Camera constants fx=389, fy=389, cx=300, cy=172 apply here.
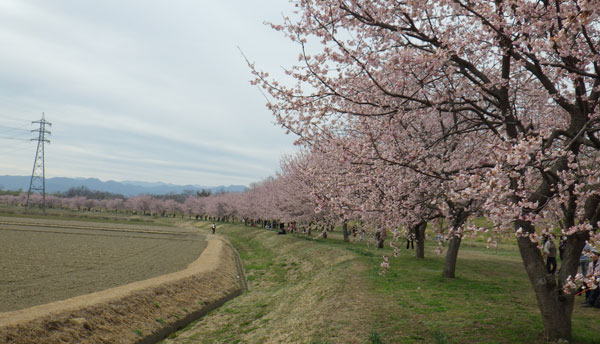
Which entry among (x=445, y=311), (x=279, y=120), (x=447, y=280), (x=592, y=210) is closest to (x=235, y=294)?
(x=447, y=280)

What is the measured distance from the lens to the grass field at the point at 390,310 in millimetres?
11219

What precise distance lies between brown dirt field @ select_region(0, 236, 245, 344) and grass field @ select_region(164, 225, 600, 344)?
1.24 meters

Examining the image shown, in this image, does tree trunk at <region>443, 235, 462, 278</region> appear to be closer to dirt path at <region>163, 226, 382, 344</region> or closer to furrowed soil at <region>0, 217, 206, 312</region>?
dirt path at <region>163, 226, 382, 344</region>

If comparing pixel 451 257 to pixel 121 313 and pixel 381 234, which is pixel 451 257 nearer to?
pixel 381 234

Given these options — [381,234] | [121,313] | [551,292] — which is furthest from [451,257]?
[121,313]

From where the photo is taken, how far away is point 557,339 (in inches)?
361

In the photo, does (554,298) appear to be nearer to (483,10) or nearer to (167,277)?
(483,10)

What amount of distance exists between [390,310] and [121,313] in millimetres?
11444

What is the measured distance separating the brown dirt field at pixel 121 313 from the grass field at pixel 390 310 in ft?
4.08

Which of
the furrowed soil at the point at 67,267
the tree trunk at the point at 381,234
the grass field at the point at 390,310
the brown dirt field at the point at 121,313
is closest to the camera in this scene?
the grass field at the point at 390,310

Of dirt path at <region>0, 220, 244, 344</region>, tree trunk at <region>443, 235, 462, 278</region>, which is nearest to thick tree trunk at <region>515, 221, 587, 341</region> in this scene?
tree trunk at <region>443, 235, 462, 278</region>

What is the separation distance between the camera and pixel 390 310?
14.0m

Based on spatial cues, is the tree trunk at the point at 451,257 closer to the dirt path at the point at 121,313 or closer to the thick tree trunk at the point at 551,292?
the thick tree trunk at the point at 551,292

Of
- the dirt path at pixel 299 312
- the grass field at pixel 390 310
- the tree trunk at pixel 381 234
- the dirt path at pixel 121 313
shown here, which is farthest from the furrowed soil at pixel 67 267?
the tree trunk at pixel 381 234
